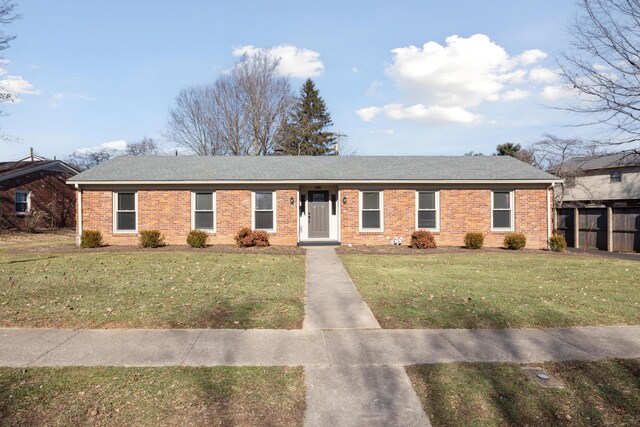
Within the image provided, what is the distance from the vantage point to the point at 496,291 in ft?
25.7

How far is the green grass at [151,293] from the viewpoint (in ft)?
18.9

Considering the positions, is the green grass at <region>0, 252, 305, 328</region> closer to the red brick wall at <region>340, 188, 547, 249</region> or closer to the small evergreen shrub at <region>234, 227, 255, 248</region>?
the small evergreen shrub at <region>234, 227, 255, 248</region>

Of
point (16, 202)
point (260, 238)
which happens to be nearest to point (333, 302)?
point (260, 238)

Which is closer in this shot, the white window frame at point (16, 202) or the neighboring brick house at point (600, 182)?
the white window frame at point (16, 202)

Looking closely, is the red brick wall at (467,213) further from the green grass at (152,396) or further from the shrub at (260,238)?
the green grass at (152,396)

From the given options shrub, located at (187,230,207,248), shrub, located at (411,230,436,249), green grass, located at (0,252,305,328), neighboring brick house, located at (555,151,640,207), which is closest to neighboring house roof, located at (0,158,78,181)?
green grass, located at (0,252,305,328)

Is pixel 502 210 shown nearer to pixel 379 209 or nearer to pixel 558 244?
pixel 558 244

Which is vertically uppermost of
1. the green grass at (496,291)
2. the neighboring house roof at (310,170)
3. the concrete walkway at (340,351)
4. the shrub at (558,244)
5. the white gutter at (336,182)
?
the neighboring house roof at (310,170)

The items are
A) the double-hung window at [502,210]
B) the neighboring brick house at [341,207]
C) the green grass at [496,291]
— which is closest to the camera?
the green grass at [496,291]

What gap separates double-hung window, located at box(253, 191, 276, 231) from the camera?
16.0 m

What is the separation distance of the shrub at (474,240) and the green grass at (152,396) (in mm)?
12672

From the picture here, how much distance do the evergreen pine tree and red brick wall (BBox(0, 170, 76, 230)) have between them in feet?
54.8

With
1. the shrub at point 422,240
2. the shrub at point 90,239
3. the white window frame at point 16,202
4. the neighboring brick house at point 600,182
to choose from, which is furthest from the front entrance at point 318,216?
the neighboring brick house at point 600,182

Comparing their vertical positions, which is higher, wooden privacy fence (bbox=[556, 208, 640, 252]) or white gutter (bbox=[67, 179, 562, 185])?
white gutter (bbox=[67, 179, 562, 185])
